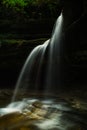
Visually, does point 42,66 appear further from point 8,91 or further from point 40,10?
point 40,10

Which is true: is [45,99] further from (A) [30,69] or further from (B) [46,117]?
(B) [46,117]

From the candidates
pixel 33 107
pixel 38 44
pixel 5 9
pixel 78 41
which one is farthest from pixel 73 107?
pixel 5 9

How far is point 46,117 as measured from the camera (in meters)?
7.86

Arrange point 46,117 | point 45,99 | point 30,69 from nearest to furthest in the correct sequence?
point 46,117 → point 45,99 → point 30,69

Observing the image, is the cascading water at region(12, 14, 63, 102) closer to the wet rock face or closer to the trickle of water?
the trickle of water

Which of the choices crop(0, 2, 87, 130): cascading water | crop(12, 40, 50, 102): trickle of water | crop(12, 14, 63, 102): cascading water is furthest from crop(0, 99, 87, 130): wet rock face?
crop(12, 40, 50, 102): trickle of water

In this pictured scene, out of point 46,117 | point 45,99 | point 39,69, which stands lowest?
point 46,117

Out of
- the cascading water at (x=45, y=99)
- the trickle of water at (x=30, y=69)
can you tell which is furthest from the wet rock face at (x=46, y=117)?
the trickle of water at (x=30, y=69)

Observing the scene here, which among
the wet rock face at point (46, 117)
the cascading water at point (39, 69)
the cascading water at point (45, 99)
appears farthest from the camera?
the cascading water at point (39, 69)

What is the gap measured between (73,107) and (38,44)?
4536 millimetres

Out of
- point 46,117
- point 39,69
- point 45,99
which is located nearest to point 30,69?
point 39,69

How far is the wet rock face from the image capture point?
6.95 m

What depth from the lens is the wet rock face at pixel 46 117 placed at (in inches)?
274

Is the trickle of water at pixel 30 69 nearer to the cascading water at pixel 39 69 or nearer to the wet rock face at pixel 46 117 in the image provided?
the cascading water at pixel 39 69
